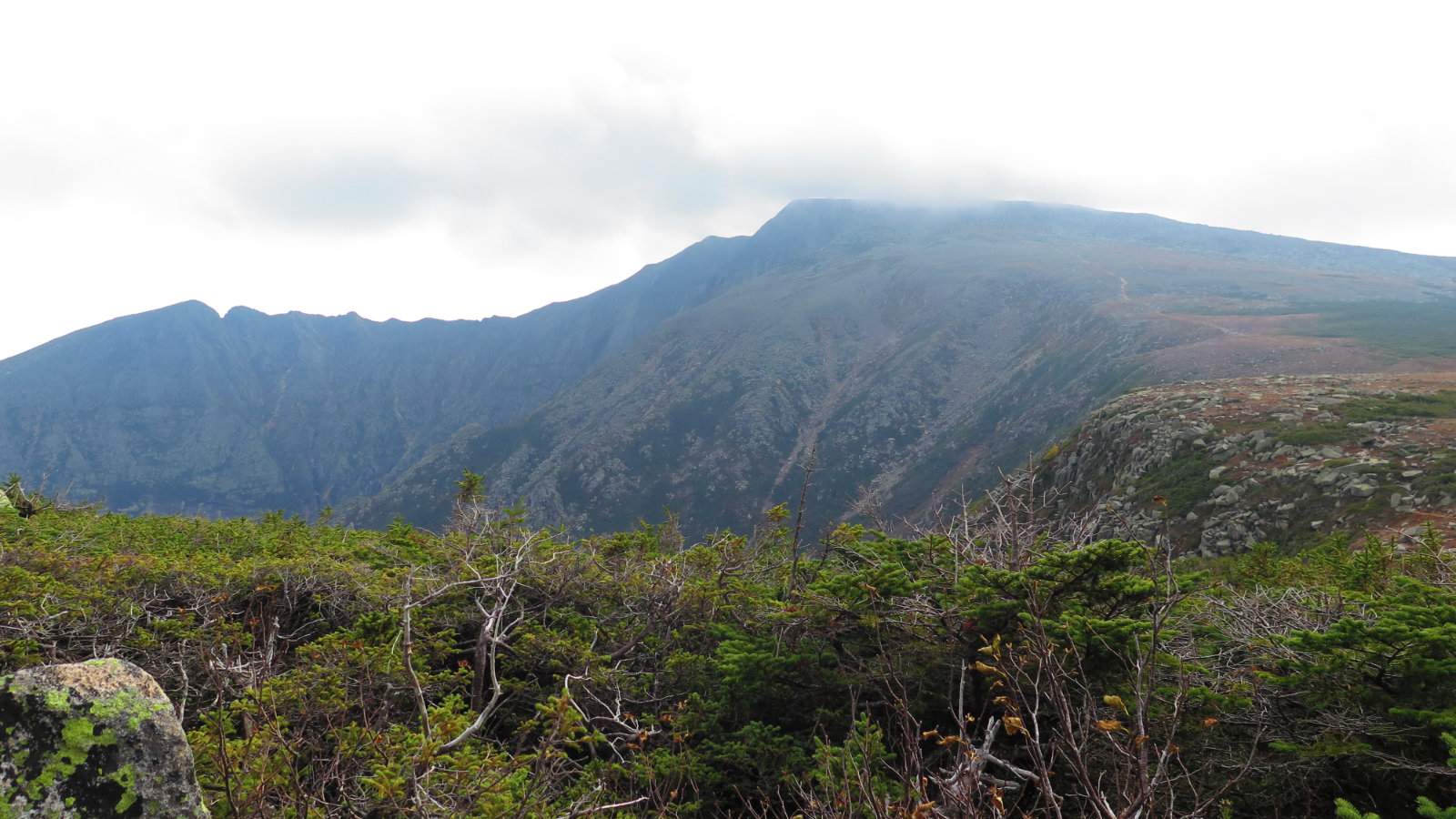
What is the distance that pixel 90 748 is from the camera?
2627 mm

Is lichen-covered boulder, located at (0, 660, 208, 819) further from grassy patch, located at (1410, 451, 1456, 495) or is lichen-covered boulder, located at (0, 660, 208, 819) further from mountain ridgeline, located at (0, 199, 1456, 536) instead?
grassy patch, located at (1410, 451, 1456, 495)

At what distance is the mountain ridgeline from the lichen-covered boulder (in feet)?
26.4

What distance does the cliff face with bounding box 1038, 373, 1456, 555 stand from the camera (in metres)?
14.5

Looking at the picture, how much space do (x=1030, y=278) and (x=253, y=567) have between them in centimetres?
11011

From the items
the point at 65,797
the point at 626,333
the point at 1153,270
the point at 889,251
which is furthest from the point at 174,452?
the point at 1153,270

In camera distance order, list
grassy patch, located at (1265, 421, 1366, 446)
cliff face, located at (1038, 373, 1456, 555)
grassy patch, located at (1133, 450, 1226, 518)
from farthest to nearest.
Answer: grassy patch, located at (1133, 450, 1226, 518) → grassy patch, located at (1265, 421, 1366, 446) → cliff face, located at (1038, 373, 1456, 555)

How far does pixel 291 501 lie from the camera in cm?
12625

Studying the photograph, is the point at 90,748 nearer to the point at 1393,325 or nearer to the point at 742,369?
the point at 1393,325

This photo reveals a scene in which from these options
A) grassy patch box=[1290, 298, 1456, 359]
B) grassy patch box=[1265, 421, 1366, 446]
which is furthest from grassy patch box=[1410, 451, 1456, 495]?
grassy patch box=[1290, 298, 1456, 359]

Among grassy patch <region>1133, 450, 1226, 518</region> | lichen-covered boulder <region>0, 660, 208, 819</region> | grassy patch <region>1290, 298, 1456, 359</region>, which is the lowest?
grassy patch <region>1133, 450, 1226, 518</region>

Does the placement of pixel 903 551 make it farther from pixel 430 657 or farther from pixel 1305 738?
pixel 430 657

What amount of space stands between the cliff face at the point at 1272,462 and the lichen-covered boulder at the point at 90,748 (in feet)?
39.8

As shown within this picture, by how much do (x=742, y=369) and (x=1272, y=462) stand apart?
7920 centimetres

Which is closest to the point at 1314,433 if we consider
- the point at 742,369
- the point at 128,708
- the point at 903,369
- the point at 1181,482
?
the point at 1181,482
